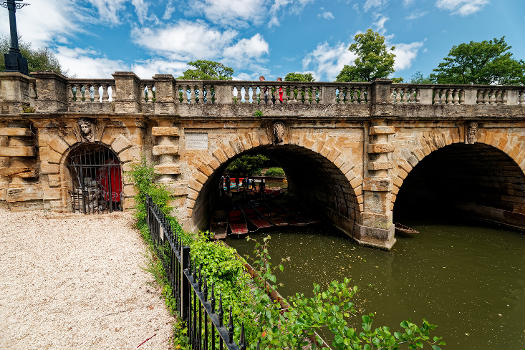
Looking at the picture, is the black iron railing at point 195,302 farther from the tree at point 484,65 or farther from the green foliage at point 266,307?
the tree at point 484,65

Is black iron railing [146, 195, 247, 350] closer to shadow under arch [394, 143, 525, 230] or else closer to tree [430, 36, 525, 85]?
shadow under arch [394, 143, 525, 230]

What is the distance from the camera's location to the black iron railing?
1.98m

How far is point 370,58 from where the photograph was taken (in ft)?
67.4

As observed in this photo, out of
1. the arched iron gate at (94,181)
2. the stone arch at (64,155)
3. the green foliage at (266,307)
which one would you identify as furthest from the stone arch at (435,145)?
the arched iron gate at (94,181)

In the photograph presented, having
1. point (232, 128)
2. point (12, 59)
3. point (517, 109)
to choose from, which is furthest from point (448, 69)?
point (12, 59)

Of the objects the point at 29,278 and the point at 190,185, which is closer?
the point at 29,278

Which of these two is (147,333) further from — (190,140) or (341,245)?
(341,245)

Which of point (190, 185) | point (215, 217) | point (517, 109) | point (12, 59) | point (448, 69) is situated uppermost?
point (448, 69)

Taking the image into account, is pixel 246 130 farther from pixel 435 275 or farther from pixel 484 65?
pixel 484 65

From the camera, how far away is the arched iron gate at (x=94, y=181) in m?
7.09

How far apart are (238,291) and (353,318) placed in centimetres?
292

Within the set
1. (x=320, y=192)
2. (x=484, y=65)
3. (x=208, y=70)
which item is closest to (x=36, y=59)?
(x=208, y=70)

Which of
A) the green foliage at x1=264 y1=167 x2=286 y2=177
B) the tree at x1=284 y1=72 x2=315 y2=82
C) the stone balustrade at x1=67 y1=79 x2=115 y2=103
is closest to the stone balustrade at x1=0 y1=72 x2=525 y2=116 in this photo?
the stone balustrade at x1=67 y1=79 x2=115 y2=103

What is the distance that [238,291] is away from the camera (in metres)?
4.02
